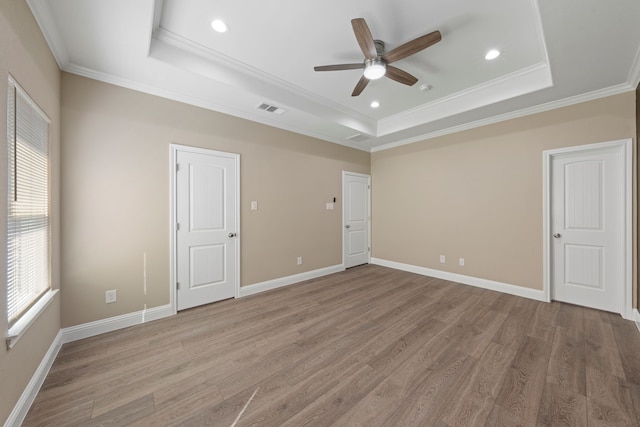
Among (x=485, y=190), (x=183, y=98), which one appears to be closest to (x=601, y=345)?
(x=485, y=190)

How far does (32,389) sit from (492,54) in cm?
500

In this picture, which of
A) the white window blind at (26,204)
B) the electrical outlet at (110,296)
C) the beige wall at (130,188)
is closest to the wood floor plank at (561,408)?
the beige wall at (130,188)

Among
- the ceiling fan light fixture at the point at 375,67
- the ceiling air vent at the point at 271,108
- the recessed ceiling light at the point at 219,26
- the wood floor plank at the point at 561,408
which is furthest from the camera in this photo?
the ceiling air vent at the point at 271,108

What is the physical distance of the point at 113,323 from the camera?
2.61m

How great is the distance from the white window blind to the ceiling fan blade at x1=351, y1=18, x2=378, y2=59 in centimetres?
232

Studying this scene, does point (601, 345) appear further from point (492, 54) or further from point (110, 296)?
point (110, 296)

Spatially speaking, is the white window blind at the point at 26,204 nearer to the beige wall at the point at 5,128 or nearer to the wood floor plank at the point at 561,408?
the beige wall at the point at 5,128

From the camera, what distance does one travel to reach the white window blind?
1.51 meters

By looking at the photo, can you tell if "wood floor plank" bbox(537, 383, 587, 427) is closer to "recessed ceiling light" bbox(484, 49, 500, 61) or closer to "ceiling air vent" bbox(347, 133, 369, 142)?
"recessed ceiling light" bbox(484, 49, 500, 61)

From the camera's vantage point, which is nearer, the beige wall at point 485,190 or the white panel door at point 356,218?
the beige wall at point 485,190

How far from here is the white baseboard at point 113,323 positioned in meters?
2.40

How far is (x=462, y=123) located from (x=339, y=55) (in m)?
2.59

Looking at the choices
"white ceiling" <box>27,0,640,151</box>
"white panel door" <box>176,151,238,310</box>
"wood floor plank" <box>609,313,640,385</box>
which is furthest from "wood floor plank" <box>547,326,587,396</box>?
"white panel door" <box>176,151,238,310</box>

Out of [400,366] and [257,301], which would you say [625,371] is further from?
[257,301]
